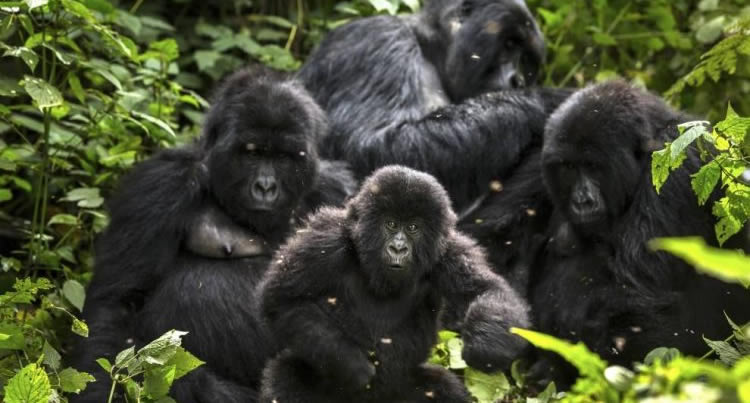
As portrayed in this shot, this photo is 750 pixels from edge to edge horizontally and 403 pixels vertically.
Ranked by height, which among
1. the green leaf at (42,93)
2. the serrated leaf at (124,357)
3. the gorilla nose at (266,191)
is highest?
the green leaf at (42,93)

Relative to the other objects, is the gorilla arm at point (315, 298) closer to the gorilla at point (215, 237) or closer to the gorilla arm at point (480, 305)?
the gorilla arm at point (480, 305)

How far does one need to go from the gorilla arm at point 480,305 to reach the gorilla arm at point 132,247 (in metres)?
1.24

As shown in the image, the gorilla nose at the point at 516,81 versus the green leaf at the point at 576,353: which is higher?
the green leaf at the point at 576,353

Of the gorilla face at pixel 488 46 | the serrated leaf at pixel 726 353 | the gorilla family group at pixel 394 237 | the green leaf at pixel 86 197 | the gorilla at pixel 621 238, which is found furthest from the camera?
the gorilla face at pixel 488 46

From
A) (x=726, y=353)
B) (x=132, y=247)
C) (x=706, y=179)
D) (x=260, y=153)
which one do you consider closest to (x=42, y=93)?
(x=132, y=247)

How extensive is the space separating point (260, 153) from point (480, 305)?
50.6 inches

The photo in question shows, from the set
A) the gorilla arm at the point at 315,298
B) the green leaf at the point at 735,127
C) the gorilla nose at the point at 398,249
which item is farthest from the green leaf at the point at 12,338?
the green leaf at the point at 735,127

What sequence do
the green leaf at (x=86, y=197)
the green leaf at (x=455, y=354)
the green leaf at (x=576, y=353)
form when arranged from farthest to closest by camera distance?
the green leaf at (x=86, y=197) → the green leaf at (x=455, y=354) → the green leaf at (x=576, y=353)

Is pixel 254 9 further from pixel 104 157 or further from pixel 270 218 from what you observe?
pixel 270 218

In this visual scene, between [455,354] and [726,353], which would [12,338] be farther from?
[726,353]

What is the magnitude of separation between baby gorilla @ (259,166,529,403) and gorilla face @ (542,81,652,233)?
2.95 feet

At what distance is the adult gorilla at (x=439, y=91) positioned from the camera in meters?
5.58

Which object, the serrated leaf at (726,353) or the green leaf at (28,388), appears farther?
the serrated leaf at (726,353)

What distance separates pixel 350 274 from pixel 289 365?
0.38m
